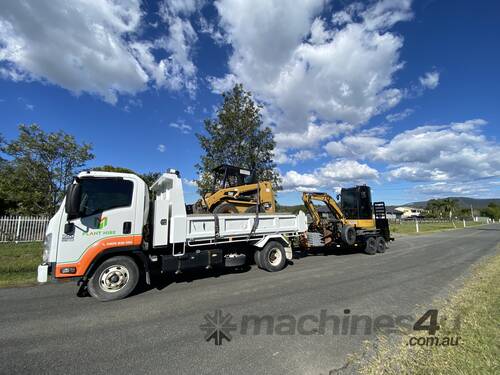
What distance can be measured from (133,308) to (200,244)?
224cm

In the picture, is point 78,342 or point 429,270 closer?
point 78,342

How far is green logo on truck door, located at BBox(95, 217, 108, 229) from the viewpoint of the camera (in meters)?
5.49

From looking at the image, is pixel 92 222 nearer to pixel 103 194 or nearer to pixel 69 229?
pixel 69 229

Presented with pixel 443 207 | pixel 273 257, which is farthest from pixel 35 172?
pixel 443 207

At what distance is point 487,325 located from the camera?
3.82 metres

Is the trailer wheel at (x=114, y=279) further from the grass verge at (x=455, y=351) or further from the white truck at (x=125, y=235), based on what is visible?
the grass verge at (x=455, y=351)

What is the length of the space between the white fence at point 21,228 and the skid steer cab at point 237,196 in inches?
469

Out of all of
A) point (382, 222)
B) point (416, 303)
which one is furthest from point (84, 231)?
point (382, 222)

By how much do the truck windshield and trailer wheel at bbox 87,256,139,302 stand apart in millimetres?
1132

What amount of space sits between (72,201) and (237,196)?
5143mm

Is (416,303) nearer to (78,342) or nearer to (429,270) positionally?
(429,270)

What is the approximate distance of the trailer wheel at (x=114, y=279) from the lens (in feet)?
17.6

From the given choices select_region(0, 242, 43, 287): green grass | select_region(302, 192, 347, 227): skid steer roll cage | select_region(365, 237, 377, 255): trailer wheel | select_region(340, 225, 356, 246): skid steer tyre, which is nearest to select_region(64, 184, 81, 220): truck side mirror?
select_region(0, 242, 43, 287): green grass

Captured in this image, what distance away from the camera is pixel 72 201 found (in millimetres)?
5074
